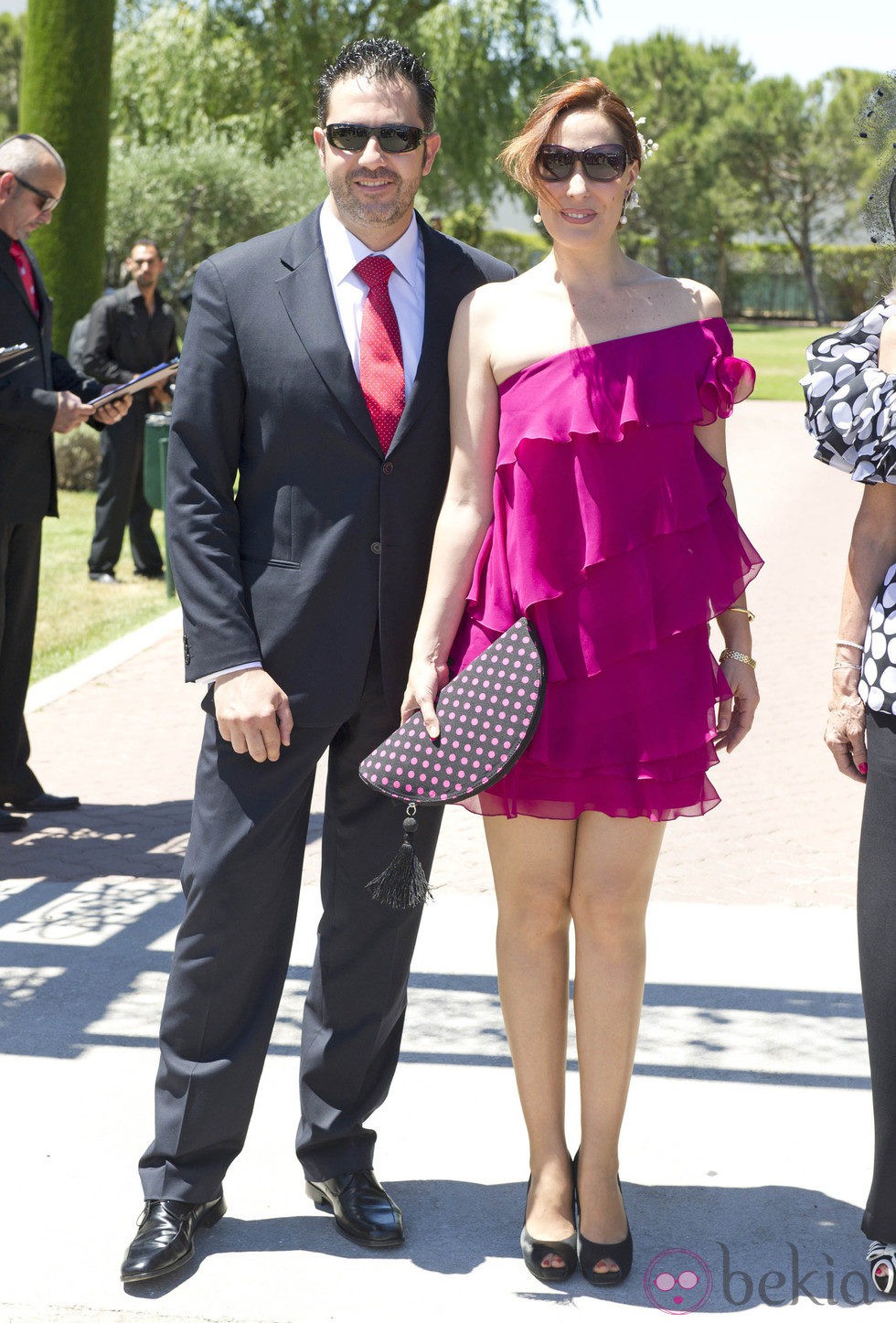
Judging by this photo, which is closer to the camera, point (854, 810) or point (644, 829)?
point (644, 829)

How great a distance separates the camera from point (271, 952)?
3.03 metres

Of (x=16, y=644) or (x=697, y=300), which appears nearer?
(x=697, y=300)

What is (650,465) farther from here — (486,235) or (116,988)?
(486,235)

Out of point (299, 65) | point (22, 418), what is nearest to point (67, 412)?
point (22, 418)

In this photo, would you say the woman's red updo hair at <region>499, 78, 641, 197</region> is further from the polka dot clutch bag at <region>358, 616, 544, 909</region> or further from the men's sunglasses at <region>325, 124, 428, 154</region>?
the polka dot clutch bag at <region>358, 616, 544, 909</region>

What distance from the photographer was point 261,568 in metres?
2.96

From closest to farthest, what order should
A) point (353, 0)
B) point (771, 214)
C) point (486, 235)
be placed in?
point (353, 0)
point (486, 235)
point (771, 214)

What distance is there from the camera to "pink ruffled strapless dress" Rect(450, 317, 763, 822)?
279cm

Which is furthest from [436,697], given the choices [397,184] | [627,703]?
[397,184]

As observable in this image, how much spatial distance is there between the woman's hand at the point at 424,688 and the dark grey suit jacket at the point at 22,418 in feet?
10.5

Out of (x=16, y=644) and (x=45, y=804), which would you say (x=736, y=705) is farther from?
(x=45, y=804)

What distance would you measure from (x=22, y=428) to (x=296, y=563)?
312cm

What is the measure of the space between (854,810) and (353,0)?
24.3 m

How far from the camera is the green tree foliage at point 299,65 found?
25.8m
